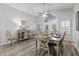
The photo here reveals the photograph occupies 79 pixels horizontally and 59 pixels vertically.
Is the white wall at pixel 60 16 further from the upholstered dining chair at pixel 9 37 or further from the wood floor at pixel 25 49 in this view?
the upholstered dining chair at pixel 9 37

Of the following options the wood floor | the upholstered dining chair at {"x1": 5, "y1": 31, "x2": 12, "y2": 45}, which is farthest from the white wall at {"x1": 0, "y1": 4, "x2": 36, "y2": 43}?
the wood floor

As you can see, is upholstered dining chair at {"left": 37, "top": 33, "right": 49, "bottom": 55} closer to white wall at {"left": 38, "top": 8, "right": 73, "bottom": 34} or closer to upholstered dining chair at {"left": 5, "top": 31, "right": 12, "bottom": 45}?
white wall at {"left": 38, "top": 8, "right": 73, "bottom": 34}

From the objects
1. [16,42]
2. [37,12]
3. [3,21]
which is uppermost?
[37,12]

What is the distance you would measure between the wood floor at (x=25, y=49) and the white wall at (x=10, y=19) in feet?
0.70

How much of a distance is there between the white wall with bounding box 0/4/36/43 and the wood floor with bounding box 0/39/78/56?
212mm

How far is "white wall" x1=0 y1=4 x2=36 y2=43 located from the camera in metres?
1.98

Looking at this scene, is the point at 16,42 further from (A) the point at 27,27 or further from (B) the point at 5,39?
(A) the point at 27,27

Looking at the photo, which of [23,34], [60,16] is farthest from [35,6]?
[23,34]

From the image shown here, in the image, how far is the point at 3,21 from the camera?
200 centimetres

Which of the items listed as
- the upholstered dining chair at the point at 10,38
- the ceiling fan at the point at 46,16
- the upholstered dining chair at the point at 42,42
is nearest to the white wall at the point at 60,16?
the ceiling fan at the point at 46,16

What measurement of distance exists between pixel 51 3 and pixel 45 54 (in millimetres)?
1098

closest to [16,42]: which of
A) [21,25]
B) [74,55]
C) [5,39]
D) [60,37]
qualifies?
[5,39]

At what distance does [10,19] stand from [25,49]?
71cm

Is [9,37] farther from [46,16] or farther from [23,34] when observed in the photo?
[46,16]
